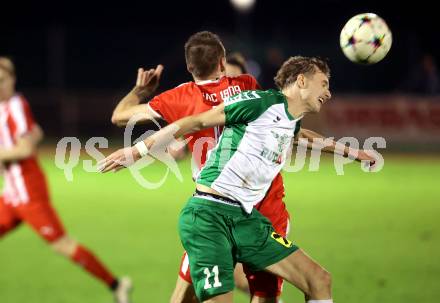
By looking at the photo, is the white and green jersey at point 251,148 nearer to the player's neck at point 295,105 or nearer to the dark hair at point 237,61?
the player's neck at point 295,105

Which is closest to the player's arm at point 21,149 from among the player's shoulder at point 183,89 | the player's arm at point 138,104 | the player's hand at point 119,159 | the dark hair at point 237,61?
the player's arm at point 138,104

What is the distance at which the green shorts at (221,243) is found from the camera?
484 centimetres

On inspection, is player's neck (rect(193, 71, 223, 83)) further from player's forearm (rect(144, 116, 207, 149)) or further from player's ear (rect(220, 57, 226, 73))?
player's forearm (rect(144, 116, 207, 149))

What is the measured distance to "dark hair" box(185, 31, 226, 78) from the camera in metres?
5.49

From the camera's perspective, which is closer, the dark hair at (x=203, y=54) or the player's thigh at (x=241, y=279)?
the dark hair at (x=203, y=54)

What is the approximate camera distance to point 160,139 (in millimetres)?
4887

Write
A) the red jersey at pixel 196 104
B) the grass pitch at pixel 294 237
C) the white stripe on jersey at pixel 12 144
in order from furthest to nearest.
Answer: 1. the grass pitch at pixel 294 237
2. the white stripe on jersey at pixel 12 144
3. the red jersey at pixel 196 104

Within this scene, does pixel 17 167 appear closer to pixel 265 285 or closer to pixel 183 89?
pixel 183 89

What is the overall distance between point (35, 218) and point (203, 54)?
2.46 metres

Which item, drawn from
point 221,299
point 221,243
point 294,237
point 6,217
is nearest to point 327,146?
point 221,243

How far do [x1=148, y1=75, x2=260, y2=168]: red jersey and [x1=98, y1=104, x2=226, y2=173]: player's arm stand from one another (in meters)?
0.53

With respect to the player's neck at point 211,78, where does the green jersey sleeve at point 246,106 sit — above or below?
below

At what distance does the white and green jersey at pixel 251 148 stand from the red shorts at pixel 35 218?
2.39m

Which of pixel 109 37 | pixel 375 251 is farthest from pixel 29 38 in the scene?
pixel 375 251
